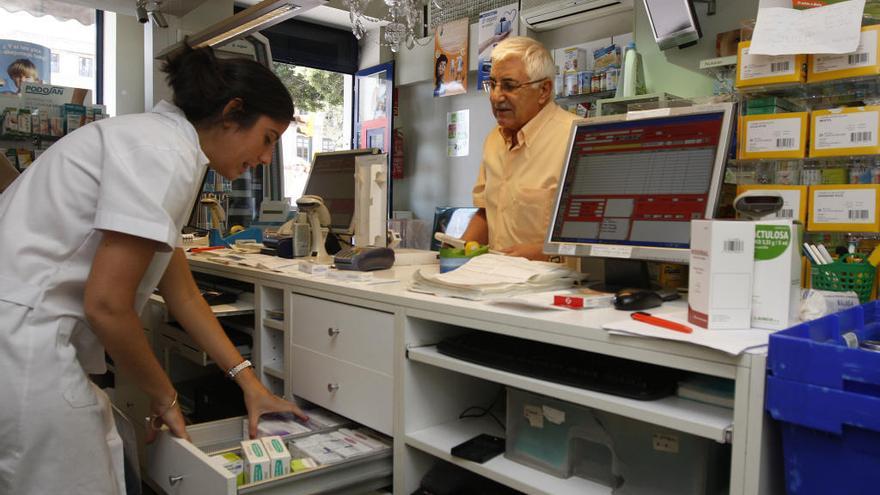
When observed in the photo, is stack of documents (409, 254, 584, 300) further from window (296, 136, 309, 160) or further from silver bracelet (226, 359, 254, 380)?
window (296, 136, 309, 160)

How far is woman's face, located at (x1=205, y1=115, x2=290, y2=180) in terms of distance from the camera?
4.62 feet

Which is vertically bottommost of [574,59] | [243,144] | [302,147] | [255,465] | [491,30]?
[255,465]

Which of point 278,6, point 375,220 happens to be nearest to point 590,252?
point 375,220

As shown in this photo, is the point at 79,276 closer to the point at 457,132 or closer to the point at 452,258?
the point at 452,258

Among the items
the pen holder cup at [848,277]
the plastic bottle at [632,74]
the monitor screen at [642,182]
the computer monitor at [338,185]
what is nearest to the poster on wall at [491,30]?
the plastic bottle at [632,74]

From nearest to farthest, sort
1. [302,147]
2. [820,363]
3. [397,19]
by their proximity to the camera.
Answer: [820,363] → [397,19] → [302,147]

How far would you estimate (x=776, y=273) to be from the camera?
107 centimetres

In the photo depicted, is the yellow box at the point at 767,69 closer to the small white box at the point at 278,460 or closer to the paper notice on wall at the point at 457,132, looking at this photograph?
the small white box at the point at 278,460

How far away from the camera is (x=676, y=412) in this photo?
3.54 ft

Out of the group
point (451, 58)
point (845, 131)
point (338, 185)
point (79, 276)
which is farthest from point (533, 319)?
point (451, 58)

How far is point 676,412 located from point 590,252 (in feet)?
1.61

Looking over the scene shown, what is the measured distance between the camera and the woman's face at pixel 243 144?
1.41m

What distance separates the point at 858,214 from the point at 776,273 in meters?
0.67

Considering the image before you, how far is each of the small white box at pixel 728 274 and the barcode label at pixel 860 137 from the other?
27.7 inches
